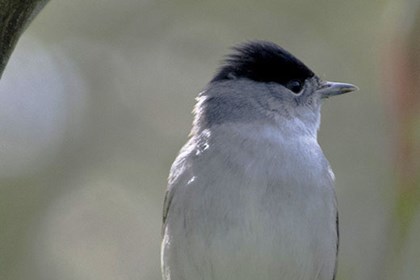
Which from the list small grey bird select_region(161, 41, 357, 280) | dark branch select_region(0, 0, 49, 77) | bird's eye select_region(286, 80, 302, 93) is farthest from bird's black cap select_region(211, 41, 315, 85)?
dark branch select_region(0, 0, 49, 77)

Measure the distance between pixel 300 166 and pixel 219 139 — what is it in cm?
49

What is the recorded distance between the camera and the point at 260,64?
5727mm

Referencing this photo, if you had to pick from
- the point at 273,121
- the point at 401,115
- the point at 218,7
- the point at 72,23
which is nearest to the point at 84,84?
the point at 72,23

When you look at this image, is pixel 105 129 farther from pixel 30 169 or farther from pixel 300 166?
pixel 300 166

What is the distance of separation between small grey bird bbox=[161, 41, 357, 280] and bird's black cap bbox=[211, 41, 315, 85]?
7.7 inches

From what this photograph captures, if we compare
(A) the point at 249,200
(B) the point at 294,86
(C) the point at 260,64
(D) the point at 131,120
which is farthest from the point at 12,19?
(D) the point at 131,120

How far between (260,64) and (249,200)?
121 centimetres

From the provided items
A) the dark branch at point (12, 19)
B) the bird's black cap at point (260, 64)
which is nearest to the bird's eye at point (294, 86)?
the bird's black cap at point (260, 64)

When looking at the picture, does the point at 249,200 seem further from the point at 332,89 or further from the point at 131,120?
the point at 131,120

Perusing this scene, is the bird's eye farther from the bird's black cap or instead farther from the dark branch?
the dark branch

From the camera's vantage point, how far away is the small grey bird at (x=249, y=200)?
4.78 m

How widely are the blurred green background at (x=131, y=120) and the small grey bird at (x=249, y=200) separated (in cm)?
332

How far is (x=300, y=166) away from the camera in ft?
16.5

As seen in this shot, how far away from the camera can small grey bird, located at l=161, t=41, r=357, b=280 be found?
4777 mm
